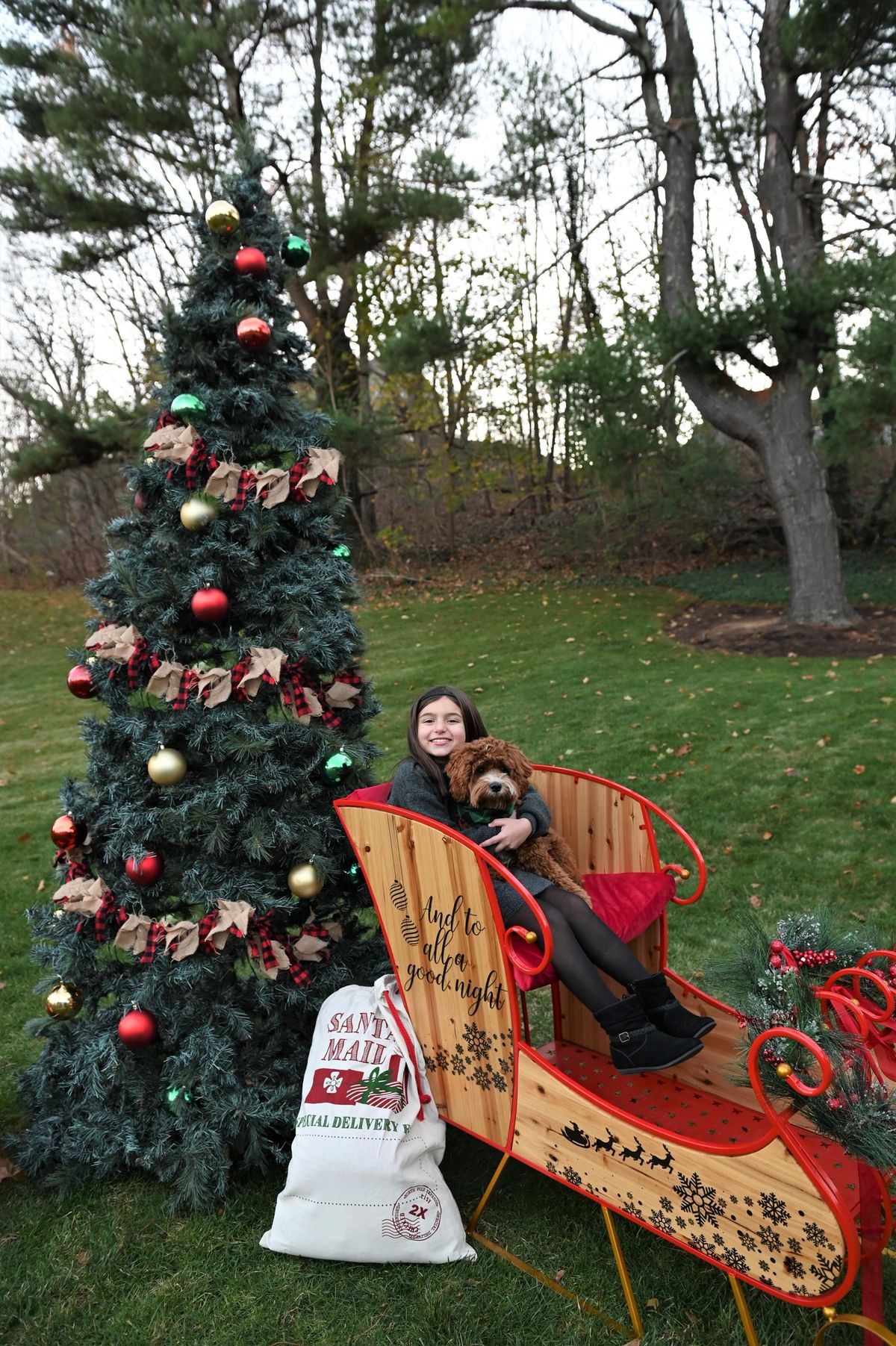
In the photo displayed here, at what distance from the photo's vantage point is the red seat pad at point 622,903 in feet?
8.31

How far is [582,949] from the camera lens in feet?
8.42

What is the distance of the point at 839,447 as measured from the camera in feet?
28.6

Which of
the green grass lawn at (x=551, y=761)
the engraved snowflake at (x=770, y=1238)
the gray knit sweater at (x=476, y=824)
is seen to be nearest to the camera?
the engraved snowflake at (x=770, y=1238)

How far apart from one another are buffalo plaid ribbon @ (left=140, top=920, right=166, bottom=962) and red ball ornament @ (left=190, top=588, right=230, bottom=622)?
934mm

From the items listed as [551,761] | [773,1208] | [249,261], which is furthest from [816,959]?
[551,761]

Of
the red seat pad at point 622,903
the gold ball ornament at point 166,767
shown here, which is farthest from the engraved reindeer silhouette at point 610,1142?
the gold ball ornament at point 166,767

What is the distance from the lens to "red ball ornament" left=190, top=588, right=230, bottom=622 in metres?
2.71

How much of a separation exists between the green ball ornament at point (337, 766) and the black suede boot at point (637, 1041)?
3.41 feet

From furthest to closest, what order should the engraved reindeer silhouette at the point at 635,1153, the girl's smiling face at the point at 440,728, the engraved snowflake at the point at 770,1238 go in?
the girl's smiling face at the point at 440,728, the engraved reindeer silhouette at the point at 635,1153, the engraved snowflake at the point at 770,1238

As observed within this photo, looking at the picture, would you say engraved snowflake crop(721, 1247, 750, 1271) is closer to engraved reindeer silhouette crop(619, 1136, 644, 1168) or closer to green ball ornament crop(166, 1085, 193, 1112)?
engraved reindeer silhouette crop(619, 1136, 644, 1168)

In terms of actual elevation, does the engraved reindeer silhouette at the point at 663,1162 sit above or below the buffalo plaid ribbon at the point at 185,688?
below

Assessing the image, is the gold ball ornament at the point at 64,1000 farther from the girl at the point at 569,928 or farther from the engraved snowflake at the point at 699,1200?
the engraved snowflake at the point at 699,1200

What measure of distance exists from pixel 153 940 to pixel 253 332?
1.86 m

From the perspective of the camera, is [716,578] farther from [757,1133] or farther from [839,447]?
[757,1133]
